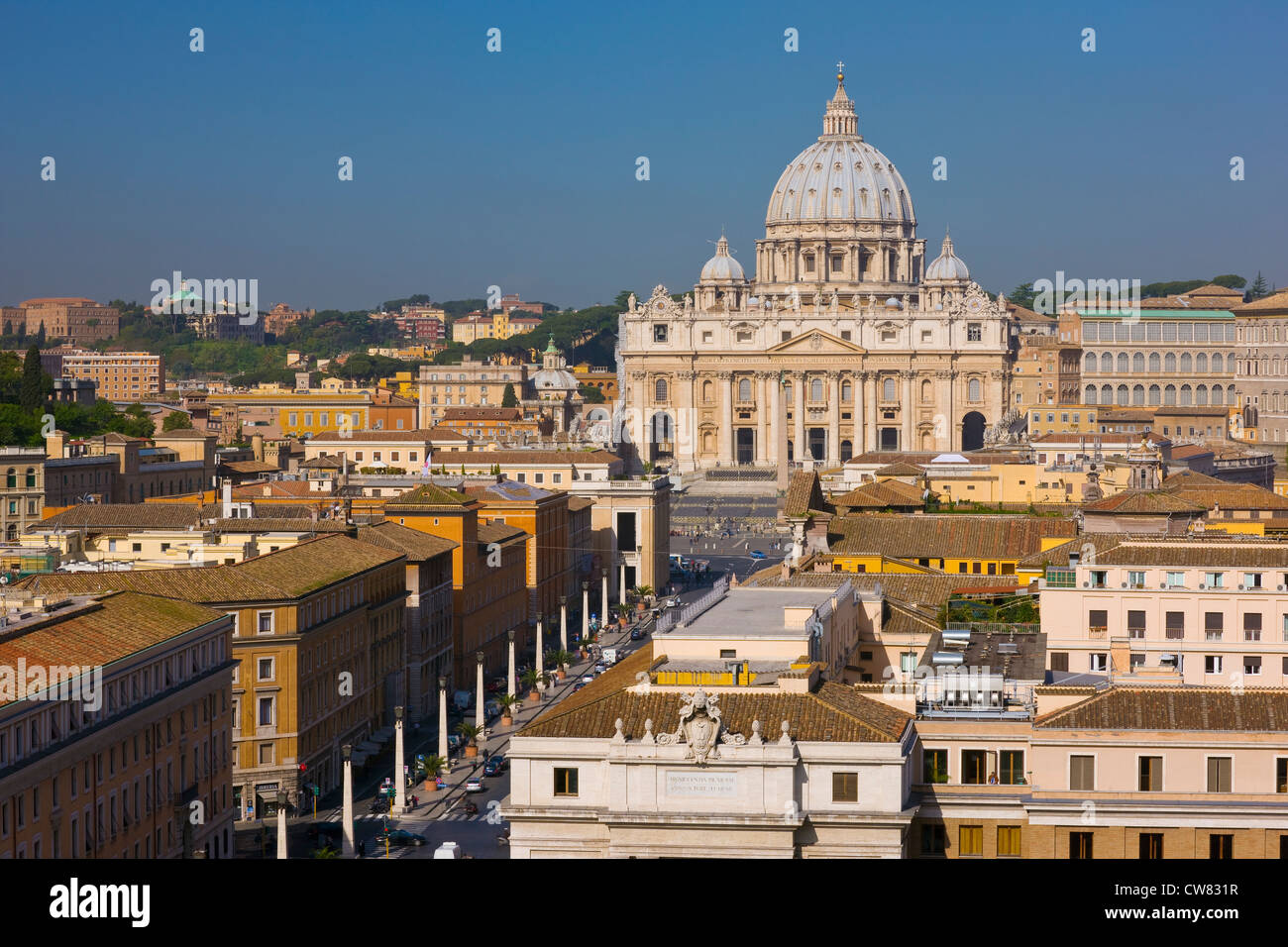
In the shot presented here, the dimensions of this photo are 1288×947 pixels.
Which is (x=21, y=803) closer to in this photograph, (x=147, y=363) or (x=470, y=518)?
(x=470, y=518)

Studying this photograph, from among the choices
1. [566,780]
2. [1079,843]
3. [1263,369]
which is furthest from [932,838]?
[1263,369]

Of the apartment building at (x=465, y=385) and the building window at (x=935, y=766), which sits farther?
the apartment building at (x=465, y=385)

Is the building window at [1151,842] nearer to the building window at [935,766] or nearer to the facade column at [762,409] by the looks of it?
the building window at [935,766]

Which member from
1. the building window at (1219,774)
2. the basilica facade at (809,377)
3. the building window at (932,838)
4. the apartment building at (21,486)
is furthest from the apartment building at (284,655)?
the basilica facade at (809,377)

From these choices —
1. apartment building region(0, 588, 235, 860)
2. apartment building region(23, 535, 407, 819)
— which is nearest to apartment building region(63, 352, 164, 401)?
apartment building region(23, 535, 407, 819)

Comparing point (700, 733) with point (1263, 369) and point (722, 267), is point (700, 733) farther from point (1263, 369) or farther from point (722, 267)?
point (722, 267)
